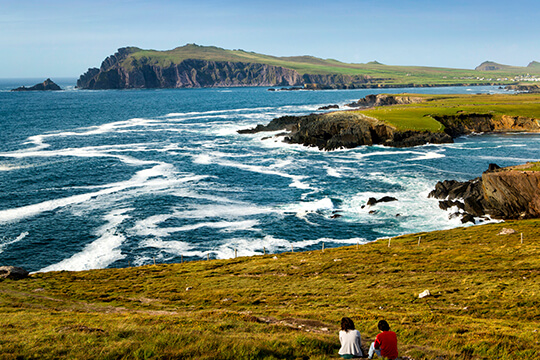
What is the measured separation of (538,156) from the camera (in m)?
90.9

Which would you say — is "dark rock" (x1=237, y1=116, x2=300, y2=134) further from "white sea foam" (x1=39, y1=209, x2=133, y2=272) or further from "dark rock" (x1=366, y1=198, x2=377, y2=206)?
"white sea foam" (x1=39, y1=209, x2=133, y2=272)

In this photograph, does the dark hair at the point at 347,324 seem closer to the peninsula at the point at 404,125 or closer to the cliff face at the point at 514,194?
the cliff face at the point at 514,194

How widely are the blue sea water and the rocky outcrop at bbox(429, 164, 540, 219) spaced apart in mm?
3723

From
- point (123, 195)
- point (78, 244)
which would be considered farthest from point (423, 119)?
point (78, 244)

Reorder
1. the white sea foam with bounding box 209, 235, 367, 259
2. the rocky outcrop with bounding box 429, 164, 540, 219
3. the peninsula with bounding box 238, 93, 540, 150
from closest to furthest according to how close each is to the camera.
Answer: the white sea foam with bounding box 209, 235, 367, 259, the rocky outcrop with bounding box 429, 164, 540, 219, the peninsula with bounding box 238, 93, 540, 150

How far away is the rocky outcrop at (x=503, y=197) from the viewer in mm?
50156

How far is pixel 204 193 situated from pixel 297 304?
148ft

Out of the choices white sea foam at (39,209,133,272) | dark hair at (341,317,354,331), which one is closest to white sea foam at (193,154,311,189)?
white sea foam at (39,209,133,272)

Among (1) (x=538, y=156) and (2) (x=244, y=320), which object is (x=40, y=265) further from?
(1) (x=538, y=156)

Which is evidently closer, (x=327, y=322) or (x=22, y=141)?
(x=327, y=322)

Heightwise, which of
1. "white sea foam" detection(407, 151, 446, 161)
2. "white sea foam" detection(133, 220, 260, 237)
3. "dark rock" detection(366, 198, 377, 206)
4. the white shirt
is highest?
the white shirt

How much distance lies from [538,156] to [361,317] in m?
91.8

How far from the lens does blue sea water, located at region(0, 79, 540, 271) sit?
48375 millimetres

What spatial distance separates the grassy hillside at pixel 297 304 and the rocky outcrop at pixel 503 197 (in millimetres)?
8384
